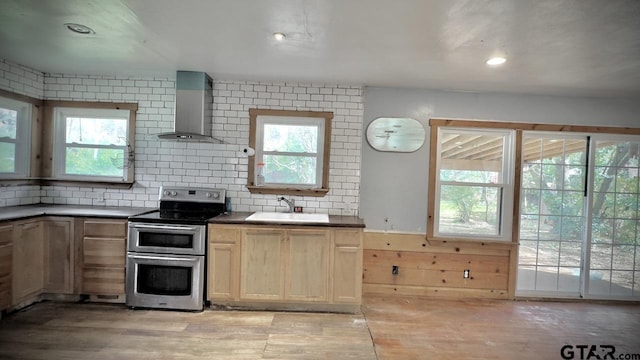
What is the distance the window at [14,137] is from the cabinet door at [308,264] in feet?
10.1

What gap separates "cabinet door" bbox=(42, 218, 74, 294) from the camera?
2.87 metres

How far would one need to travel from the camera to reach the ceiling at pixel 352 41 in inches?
71.2

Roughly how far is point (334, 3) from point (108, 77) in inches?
119

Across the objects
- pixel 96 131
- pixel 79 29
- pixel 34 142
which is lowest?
pixel 34 142

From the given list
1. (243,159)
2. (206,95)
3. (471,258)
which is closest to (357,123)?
(243,159)

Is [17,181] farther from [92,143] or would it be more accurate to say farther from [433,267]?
[433,267]

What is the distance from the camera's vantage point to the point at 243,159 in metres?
3.44

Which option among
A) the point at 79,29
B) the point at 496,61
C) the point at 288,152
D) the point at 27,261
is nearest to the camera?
the point at 79,29

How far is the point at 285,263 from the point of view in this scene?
9.41 ft

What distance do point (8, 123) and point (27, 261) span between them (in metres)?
1.53

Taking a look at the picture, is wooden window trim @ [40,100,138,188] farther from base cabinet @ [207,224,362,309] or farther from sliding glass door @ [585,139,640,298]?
sliding glass door @ [585,139,640,298]

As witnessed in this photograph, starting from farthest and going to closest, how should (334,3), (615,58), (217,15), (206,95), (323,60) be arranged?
1. (206,95)
2. (323,60)
3. (615,58)
4. (217,15)
5. (334,3)

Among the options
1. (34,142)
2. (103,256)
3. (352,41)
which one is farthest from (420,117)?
(34,142)

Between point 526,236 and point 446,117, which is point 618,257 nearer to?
point 526,236
